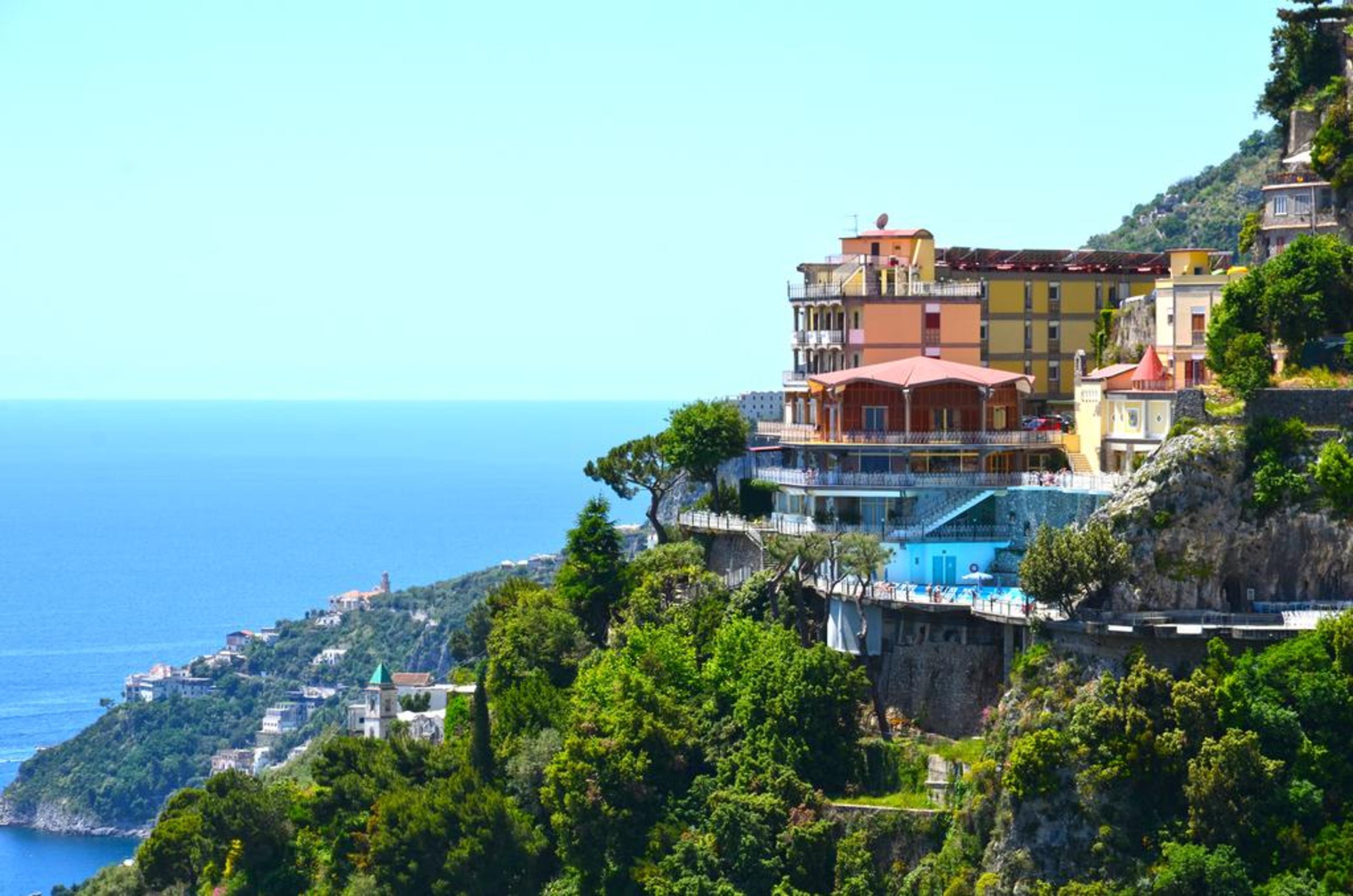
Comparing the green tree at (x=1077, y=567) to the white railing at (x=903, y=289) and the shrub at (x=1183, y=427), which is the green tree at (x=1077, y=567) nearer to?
the shrub at (x=1183, y=427)

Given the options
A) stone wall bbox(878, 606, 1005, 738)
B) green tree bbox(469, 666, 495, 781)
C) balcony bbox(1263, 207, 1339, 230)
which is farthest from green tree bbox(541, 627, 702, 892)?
balcony bbox(1263, 207, 1339, 230)

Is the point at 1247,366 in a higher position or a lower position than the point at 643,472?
higher

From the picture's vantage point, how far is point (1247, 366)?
205 ft

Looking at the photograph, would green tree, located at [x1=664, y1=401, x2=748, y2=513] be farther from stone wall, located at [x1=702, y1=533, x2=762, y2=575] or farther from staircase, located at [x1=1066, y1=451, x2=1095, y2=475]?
staircase, located at [x1=1066, y1=451, x2=1095, y2=475]

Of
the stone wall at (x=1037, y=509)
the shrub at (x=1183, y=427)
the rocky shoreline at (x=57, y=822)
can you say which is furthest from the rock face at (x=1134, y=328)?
the rocky shoreline at (x=57, y=822)

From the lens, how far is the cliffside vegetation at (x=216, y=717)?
157m

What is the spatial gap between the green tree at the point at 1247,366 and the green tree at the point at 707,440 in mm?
19641

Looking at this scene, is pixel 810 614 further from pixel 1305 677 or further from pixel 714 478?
pixel 1305 677

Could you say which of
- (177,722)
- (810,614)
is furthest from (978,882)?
(177,722)

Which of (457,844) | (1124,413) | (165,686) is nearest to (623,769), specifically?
(457,844)

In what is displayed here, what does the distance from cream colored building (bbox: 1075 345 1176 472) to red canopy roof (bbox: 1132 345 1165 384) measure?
0.01 metres

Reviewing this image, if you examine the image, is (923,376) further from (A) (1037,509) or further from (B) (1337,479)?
(B) (1337,479)

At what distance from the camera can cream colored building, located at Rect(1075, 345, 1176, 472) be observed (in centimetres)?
6662

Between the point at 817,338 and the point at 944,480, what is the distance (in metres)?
9.73
